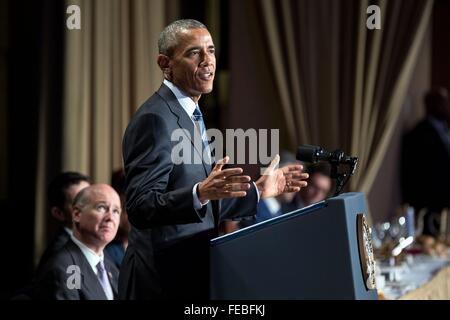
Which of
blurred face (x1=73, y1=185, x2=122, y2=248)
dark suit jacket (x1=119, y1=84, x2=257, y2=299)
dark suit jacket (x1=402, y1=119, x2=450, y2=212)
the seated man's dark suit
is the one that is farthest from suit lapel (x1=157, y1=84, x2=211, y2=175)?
dark suit jacket (x1=402, y1=119, x2=450, y2=212)

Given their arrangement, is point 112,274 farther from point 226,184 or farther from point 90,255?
point 226,184

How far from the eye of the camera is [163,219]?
5.77ft

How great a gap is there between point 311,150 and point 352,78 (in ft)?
9.20

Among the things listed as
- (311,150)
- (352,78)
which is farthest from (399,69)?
(311,150)

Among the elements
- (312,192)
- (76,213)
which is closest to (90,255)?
(76,213)

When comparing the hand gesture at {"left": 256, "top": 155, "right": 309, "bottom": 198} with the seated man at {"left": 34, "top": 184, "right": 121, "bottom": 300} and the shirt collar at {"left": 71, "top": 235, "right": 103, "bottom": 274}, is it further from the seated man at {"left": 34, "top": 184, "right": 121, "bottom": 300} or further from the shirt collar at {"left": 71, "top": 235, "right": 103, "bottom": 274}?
the shirt collar at {"left": 71, "top": 235, "right": 103, "bottom": 274}

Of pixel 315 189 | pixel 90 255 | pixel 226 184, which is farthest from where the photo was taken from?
pixel 315 189

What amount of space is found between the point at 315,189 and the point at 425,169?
1.80 meters

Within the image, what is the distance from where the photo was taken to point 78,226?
8.80 ft

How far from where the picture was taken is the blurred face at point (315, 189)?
466 cm

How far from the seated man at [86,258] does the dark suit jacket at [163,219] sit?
640mm

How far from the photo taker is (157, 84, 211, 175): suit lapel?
189 centimetres

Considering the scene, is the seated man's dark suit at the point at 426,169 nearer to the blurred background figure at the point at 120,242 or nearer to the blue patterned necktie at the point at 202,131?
the blurred background figure at the point at 120,242

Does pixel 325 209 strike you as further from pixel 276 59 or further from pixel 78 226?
pixel 276 59
